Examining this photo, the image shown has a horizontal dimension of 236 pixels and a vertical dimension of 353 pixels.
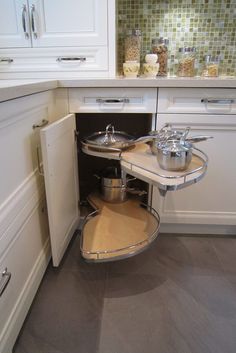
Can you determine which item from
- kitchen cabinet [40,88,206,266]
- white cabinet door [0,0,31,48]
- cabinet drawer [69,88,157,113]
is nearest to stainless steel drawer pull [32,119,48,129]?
kitchen cabinet [40,88,206,266]

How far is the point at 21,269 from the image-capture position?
95 cm

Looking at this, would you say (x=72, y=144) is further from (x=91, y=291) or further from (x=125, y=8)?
(x=125, y=8)

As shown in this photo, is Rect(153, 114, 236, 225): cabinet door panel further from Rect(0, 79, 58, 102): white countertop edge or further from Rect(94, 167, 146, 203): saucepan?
Rect(0, 79, 58, 102): white countertop edge

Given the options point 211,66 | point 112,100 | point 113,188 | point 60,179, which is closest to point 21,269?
point 60,179

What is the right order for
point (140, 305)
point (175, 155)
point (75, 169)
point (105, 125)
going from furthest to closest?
point (105, 125)
point (75, 169)
point (140, 305)
point (175, 155)

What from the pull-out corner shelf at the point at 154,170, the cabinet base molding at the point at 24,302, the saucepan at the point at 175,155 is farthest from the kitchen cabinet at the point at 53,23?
the cabinet base molding at the point at 24,302

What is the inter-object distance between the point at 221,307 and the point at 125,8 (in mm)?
1738

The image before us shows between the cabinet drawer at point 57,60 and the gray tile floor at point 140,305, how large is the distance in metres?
1.05

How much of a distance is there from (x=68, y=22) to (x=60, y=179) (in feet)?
2.86

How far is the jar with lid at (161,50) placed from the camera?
5.15 ft

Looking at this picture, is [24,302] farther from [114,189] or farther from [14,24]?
[14,24]

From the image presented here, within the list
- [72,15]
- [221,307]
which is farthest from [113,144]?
[221,307]

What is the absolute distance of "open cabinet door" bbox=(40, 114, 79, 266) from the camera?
3.29ft

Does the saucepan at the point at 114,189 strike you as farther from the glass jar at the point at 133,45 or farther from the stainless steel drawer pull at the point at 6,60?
the stainless steel drawer pull at the point at 6,60
